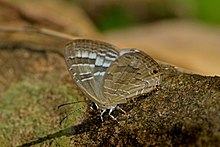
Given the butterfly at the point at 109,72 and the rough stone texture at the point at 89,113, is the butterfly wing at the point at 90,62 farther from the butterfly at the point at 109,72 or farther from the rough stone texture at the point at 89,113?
the rough stone texture at the point at 89,113

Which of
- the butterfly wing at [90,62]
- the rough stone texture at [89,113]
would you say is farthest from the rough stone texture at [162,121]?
the butterfly wing at [90,62]

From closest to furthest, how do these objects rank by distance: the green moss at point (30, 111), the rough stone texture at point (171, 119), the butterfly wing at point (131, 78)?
the rough stone texture at point (171, 119)
the butterfly wing at point (131, 78)
the green moss at point (30, 111)

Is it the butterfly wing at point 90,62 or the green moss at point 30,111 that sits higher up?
the butterfly wing at point 90,62

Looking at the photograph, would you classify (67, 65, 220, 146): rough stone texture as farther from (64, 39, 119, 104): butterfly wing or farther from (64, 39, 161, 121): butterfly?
(64, 39, 119, 104): butterfly wing

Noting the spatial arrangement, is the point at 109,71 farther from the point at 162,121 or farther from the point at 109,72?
the point at 162,121

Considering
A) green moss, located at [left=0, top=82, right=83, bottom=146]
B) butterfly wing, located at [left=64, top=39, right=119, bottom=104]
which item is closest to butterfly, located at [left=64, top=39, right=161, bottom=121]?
butterfly wing, located at [left=64, top=39, right=119, bottom=104]

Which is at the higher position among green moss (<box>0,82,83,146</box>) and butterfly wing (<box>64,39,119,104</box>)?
butterfly wing (<box>64,39,119,104</box>)

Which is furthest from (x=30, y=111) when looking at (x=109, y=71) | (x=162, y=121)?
(x=162, y=121)
